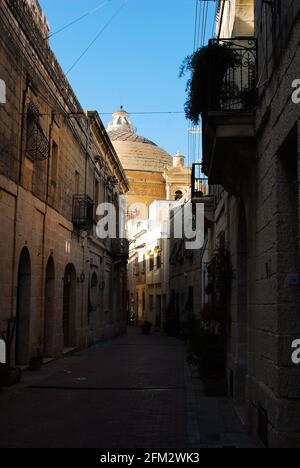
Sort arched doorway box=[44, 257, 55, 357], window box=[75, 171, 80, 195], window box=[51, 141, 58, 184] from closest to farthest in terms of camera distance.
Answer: arched doorway box=[44, 257, 55, 357]
window box=[51, 141, 58, 184]
window box=[75, 171, 80, 195]

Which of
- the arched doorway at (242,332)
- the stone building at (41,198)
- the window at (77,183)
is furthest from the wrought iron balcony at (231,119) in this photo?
the window at (77,183)

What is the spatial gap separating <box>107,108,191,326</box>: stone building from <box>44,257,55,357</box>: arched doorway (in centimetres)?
2165

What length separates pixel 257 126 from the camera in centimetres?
707

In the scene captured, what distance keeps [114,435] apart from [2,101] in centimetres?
729

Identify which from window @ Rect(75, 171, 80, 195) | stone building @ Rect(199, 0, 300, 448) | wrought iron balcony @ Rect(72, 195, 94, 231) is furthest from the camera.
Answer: window @ Rect(75, 171, 80, 195)

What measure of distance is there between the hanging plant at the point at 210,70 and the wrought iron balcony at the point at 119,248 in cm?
2108

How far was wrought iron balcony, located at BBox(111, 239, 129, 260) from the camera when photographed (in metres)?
29.7

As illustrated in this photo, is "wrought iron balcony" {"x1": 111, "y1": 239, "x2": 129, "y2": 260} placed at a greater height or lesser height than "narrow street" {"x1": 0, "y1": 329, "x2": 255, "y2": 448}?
greater

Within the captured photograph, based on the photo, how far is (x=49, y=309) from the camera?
15.7 m
